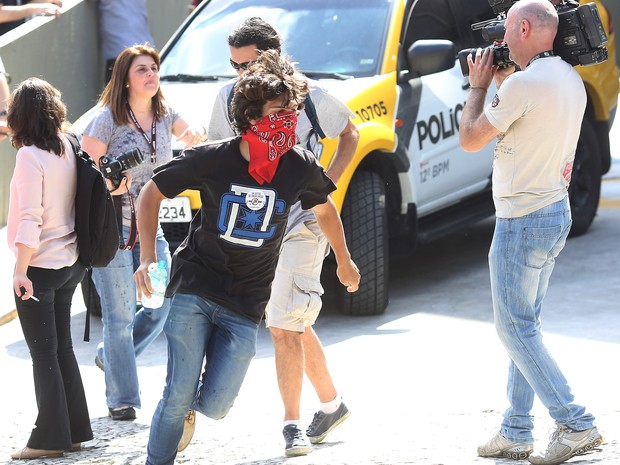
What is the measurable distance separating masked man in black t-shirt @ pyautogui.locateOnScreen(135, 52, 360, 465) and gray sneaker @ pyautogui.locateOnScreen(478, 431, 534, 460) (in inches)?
43.0

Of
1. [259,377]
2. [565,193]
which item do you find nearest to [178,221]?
[259,377]

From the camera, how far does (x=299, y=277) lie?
559 cm

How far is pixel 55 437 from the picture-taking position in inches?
214

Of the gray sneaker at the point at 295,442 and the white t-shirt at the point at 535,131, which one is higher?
the white t-shirt at the point at 535,131

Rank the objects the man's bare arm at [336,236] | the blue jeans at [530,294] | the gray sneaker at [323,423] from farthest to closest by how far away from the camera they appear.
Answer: the gray sneaker at [323,423] < the man's bare arm at [336,236] < the blue jeans at [530,294]

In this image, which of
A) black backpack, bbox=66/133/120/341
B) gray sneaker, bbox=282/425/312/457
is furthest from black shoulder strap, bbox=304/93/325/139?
gray sneaker, bbox=282/425/312/457

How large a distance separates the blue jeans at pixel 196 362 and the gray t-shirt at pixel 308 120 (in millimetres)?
1057

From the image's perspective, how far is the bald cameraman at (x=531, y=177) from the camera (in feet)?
15.7

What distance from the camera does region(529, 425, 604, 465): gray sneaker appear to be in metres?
4.88

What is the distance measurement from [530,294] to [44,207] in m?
2.07

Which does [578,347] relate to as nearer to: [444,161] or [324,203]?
[444,161]

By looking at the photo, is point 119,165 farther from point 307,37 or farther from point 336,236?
point 307,37

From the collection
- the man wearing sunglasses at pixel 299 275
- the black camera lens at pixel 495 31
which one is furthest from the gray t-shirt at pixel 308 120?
the black camera lens at pixel 495 31

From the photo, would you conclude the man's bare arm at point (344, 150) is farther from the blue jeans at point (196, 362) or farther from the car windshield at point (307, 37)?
the car windshield at point (307, 37)
